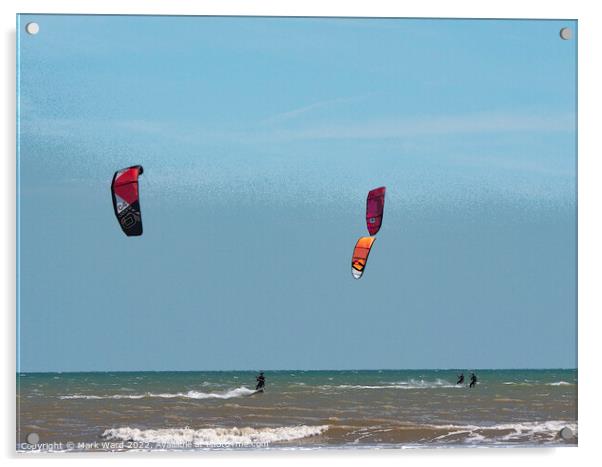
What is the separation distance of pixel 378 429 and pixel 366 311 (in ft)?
1.90

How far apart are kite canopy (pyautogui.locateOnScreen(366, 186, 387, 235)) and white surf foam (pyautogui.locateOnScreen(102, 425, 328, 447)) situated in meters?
1.03

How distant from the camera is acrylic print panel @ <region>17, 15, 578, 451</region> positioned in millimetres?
5586

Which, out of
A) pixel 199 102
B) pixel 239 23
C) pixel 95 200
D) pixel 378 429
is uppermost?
pixel 239 23

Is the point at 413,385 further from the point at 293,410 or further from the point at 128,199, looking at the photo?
the point at 128,199

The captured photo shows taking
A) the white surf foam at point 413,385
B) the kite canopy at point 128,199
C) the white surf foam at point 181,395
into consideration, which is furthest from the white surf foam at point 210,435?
the kite canopy at point 128,199

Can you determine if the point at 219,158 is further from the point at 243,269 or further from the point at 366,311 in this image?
the point at 366,311

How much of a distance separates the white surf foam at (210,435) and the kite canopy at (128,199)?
0.96 metres

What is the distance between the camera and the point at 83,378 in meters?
5.57

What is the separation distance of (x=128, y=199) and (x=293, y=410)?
4.26 ft

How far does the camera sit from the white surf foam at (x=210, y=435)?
18.2 ft

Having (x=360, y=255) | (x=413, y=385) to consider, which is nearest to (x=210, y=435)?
(x=413, y=385)

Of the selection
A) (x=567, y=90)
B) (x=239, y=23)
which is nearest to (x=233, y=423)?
(x=239, y=23)

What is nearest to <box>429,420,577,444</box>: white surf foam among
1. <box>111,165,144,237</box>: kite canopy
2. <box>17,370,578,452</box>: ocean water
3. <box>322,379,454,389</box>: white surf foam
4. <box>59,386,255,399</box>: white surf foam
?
<box>17,370,578,452</box>: ocean water

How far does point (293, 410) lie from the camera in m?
5.62
